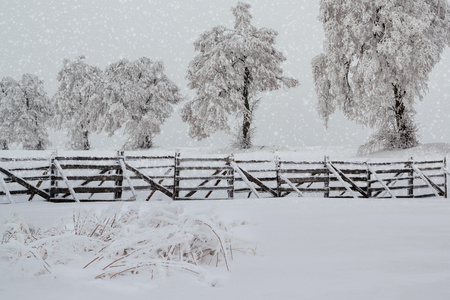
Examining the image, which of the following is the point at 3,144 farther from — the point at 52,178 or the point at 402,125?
the point at 402,125

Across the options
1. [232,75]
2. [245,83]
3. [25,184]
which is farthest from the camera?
[245,83]

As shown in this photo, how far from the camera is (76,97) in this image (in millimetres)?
37938

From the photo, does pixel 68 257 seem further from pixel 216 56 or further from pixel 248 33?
pixel 248 33

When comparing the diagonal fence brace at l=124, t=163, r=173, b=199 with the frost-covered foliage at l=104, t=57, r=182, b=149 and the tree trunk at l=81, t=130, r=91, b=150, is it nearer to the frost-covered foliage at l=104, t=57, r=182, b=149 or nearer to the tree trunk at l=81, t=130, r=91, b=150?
the frost-covered foliage at l=104, t=57, r=182, b=149

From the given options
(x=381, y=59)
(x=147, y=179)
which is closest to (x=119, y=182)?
(x=147, y=179)

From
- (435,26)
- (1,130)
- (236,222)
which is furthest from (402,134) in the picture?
(1,130)

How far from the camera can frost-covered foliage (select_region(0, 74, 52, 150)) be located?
1592 inches

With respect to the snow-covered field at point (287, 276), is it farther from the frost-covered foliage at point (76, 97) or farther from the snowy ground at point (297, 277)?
the frost-covered foliage at point (76, 97)

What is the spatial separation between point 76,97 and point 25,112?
696 centimetres

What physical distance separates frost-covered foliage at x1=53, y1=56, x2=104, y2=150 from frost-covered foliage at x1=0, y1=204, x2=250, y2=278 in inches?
1389

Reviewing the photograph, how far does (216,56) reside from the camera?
2916cm

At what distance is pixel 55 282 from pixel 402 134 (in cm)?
2323

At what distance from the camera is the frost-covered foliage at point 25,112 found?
133 feet

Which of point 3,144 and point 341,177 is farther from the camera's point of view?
point 3,144
